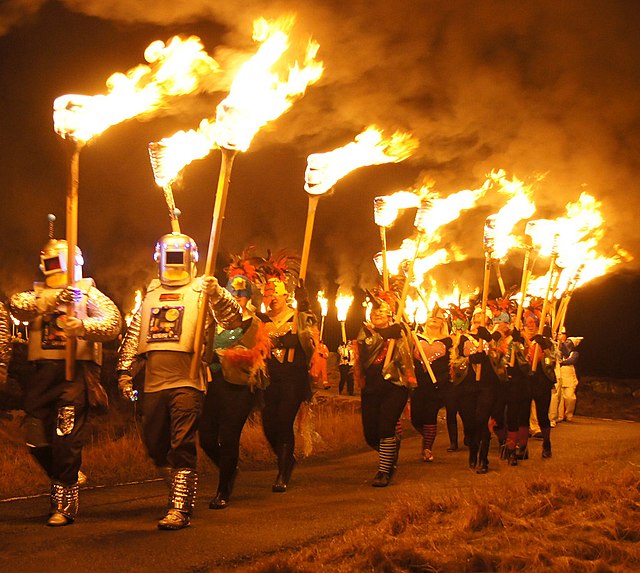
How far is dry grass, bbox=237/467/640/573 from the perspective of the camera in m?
4.93

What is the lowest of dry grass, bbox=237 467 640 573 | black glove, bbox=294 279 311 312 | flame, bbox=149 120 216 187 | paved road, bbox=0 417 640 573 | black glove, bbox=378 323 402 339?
paved road, bbox=0 417 640 573

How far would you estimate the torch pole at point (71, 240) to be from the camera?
251 inches

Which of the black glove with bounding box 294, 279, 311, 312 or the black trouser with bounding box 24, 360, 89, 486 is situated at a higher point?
the black glove with bounding box 294, 279, 311, 312

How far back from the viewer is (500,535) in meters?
5.55

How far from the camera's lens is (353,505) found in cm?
714

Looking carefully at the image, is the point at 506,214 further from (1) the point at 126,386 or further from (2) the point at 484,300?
(1) the point at 126,386

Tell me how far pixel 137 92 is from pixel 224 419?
2680mm

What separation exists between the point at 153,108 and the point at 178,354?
216 centimetres

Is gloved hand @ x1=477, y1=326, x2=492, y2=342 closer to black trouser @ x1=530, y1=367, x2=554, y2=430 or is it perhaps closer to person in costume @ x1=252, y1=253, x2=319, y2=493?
black trouser @ x1=530, y1=367, x2=554, y2=430

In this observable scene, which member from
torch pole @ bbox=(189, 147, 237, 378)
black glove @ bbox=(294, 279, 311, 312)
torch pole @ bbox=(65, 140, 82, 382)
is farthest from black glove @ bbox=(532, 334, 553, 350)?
torch pole @ bbox=(65, 140, 82, 382)

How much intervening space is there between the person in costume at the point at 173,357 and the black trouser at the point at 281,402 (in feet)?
4.78

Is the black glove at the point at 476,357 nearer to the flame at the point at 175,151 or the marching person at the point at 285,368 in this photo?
the marching person at the point at 285,368

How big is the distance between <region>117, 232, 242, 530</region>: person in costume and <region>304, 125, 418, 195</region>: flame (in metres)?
2.21

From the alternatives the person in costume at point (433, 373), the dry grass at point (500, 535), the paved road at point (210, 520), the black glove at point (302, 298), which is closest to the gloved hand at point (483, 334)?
the person in costume at point (433, 373)
